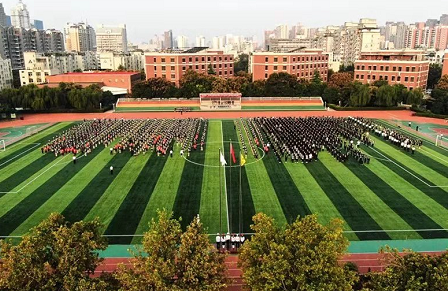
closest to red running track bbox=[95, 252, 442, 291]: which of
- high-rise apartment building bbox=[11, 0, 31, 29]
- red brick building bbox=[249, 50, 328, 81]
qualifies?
red brick building bbox=[249, 50, 328, 81]

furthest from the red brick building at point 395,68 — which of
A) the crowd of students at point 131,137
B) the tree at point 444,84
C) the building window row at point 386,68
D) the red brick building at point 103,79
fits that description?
the red brick building at point 103,79

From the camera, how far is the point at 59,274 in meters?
10.9

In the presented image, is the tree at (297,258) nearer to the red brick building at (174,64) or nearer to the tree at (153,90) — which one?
the tree at (153,90)

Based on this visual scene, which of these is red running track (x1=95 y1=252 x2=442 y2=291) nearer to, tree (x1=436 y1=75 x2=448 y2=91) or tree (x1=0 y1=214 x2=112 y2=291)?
tree (x1=0 y1=214 x2=112 y2=291)

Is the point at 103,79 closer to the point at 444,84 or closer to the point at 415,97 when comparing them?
the point at 415,97

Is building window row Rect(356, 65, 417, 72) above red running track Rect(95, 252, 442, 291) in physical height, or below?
above

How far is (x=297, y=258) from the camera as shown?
10883mm

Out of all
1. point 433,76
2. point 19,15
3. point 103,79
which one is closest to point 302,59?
point 433,76

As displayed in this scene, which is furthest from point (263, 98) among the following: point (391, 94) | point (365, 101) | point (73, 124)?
point (73, 124)

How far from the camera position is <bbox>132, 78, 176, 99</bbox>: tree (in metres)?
57.8

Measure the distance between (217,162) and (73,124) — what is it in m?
23.8

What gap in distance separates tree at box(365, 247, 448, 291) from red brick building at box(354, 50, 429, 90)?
5845 cm

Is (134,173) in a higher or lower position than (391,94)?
lower

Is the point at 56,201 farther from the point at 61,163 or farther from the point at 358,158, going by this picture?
the point at 358,158
